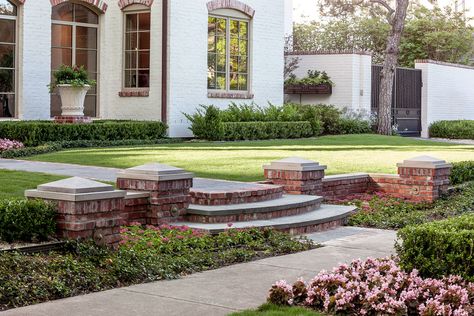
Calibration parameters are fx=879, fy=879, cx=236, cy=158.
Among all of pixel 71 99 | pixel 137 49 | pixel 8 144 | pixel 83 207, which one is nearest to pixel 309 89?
pixel 137 49

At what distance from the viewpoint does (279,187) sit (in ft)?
40.1

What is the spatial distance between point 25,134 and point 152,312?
13.2m

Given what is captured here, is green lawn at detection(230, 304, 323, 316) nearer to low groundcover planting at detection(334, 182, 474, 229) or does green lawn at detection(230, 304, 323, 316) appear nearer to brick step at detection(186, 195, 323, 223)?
brick step at detection(186, 195, 323, 223)

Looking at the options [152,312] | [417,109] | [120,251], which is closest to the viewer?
[152,312]

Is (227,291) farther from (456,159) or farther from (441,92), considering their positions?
(441,92)

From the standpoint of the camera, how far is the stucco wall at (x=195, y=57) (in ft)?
77.0

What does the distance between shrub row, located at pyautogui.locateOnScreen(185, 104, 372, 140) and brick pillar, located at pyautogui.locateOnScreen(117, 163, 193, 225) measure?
1252 cm

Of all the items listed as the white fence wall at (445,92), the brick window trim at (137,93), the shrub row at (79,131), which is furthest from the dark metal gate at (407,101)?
the shrub row at (79,131)

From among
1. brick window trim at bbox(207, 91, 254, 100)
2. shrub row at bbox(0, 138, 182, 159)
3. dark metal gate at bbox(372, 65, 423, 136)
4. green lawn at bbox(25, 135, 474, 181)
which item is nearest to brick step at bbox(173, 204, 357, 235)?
green lawn at bbox(25, 135, 474, 181)

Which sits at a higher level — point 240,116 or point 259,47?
point 259,47

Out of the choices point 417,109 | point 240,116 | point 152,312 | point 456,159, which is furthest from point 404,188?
point 417,109

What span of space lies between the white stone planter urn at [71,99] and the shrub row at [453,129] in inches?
677

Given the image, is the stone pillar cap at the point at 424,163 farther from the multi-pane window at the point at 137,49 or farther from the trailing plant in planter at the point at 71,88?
the multi-pane window at the point at 137,49

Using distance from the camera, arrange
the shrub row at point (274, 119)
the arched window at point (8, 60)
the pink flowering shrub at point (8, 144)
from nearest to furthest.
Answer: the pink flowering shrub at point (8, 144)
the arched window at point (8, 60)
the shrub row at point (274, 119)
